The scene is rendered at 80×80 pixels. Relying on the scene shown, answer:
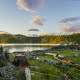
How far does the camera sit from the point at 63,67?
84.5 inches

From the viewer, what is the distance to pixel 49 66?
2.12 meters

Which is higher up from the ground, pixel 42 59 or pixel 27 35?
pixel 27 35

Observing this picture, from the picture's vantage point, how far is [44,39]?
2.20 metres

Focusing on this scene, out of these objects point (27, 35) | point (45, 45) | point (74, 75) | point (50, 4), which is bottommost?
point (74, 75)

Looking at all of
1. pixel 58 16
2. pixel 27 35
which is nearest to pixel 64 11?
pixel 58 16

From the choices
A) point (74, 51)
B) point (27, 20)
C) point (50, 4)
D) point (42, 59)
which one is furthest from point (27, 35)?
point (74, 51)

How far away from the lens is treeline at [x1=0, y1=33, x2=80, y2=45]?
2160 mm

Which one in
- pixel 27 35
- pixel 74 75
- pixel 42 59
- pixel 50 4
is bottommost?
pixel 74 75

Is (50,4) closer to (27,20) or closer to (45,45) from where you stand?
(27,20)

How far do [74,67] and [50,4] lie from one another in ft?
2.90

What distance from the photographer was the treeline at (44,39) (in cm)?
216

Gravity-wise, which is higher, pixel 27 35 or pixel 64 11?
pixel 64 11

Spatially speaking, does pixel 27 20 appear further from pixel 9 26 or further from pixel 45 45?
pixel 45 45

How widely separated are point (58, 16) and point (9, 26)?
66cm
